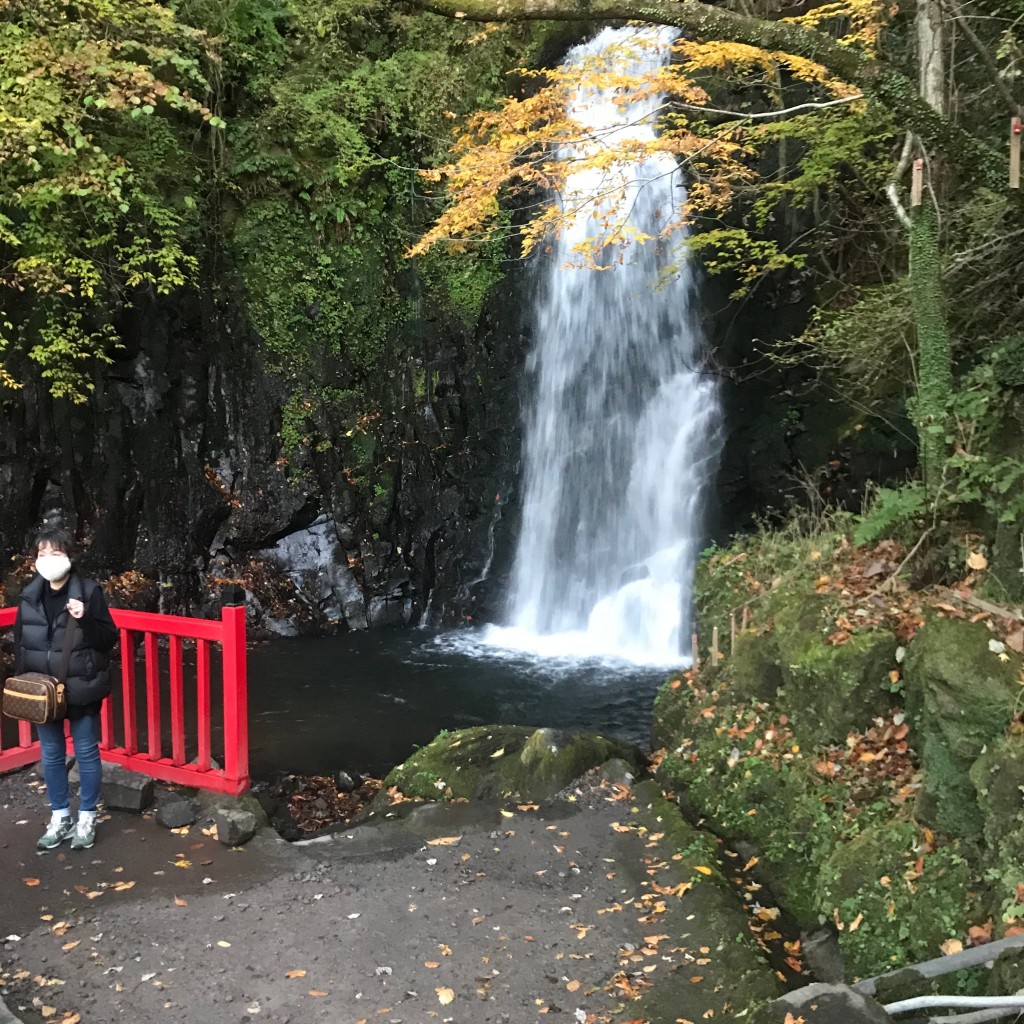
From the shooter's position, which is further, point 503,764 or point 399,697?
point 399,697

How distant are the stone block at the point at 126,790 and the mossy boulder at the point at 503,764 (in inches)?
67.3

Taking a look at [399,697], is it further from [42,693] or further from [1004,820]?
[1004,820]

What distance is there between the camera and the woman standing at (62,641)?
4365 mm

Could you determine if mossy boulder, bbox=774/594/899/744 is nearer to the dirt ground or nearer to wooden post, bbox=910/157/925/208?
the dirt ground

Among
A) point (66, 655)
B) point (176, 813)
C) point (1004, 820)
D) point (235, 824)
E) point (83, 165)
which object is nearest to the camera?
point (1004, 820)

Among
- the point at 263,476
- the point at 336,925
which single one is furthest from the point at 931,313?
the point at 263,476

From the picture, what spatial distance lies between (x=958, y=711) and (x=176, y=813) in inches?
180

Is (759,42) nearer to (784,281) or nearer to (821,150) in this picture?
(821,150)

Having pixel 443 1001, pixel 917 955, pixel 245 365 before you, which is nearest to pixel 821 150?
pixel 917 955

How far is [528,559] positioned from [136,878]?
33.1 feet

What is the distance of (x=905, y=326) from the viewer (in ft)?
23.2

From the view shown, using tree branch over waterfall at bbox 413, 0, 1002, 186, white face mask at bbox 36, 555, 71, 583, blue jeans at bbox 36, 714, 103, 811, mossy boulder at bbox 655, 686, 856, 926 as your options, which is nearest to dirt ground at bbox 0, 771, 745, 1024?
blue jeans at bbox 36, 714, 103, 811

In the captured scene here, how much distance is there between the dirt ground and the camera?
345cm

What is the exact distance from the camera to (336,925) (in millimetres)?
4023
